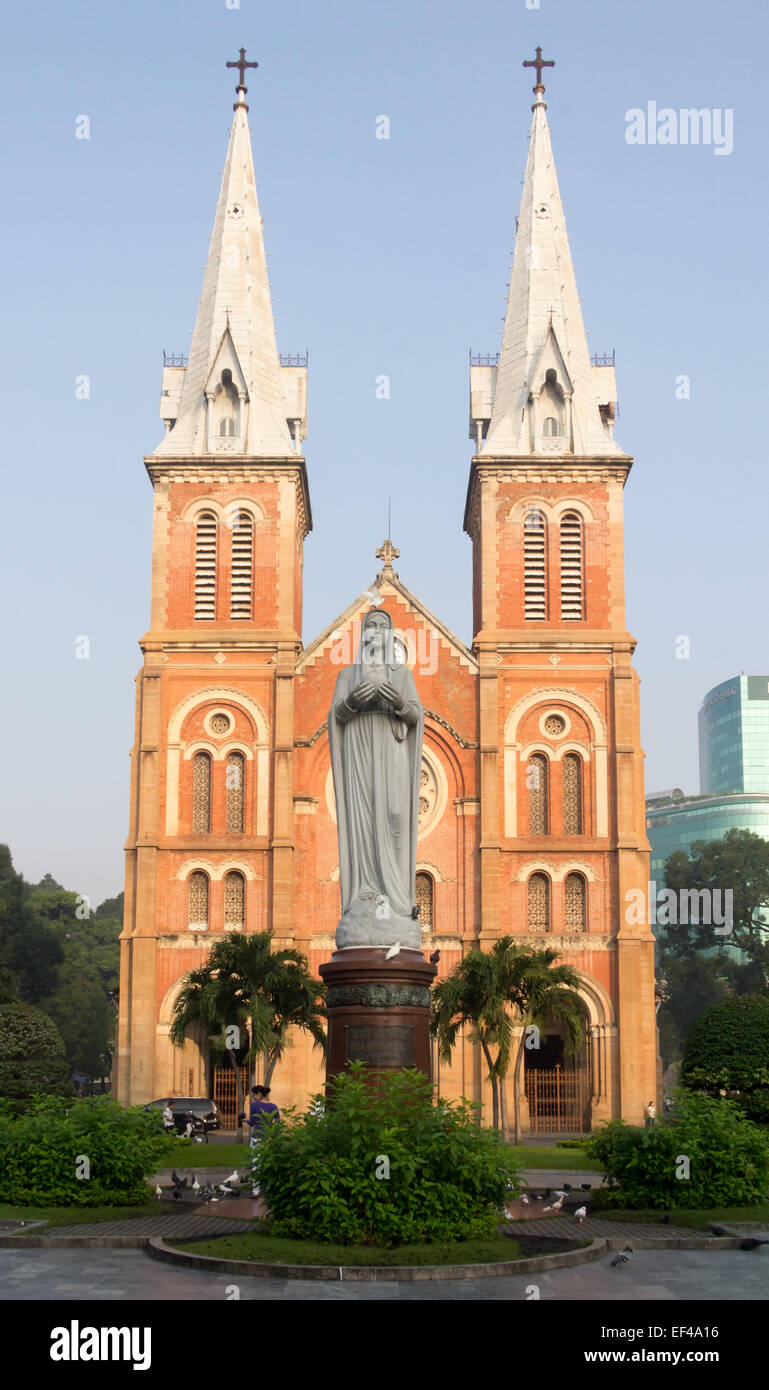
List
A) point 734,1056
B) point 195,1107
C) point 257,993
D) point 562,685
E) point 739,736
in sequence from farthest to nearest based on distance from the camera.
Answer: point 739,736
point 562,685
point 195,1107
point 257,993
point 734,1056

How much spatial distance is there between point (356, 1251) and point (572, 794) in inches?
1294

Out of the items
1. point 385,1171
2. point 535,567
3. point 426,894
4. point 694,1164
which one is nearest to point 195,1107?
point 426,894

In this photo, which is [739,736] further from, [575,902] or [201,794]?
[201,794]

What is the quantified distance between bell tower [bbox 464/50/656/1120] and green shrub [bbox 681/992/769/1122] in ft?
29.1

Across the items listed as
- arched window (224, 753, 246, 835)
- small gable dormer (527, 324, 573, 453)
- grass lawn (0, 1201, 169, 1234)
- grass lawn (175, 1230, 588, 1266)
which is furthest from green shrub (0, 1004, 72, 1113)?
small gable dormer (527, 324, 573, 453)

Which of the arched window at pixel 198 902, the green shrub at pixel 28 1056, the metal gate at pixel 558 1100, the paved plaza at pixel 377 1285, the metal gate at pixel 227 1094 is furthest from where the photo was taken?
the arched window at pixel 198 902

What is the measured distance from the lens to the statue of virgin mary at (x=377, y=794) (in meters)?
17.4

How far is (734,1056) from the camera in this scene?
32625 millimetres

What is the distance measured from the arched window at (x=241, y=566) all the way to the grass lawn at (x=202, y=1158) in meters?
19.2

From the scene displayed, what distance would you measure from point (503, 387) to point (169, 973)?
21.3m

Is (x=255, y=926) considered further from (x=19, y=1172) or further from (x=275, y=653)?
(x=19, y=1172)

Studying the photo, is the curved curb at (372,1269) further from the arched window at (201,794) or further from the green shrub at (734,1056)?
the arched window at (201,794)

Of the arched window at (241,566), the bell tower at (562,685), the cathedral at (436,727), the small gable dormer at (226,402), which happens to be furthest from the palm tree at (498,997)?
the small gable dormer at (226,402)
